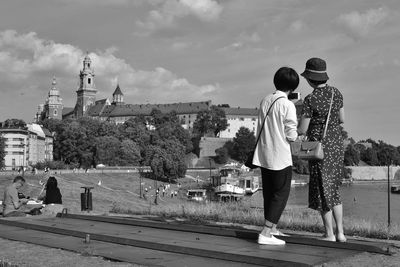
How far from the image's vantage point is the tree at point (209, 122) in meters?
182

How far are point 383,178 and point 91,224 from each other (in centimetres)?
18878

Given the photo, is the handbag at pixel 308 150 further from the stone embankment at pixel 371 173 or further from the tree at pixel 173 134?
the stone embankment at pixel 371 173

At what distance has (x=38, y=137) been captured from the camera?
152750mm

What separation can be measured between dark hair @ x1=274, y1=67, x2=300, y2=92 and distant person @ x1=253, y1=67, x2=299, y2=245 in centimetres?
13

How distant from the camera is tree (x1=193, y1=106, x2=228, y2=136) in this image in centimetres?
18175

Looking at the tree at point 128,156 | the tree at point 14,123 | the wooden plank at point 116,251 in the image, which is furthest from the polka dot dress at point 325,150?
the tree at point 14,123

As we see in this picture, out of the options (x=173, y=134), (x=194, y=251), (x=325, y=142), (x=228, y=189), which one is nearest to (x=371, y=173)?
(x=173, y=134)

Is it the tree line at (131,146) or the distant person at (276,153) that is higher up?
the tree line at (131,146)

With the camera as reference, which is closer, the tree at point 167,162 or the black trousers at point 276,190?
the black trousers at point 276,190

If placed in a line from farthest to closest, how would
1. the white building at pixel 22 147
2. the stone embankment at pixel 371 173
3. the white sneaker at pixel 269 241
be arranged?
the stone embankment at pixel 371 173, the white building at pixel 22 147, the white sneaker at pixel 269 241

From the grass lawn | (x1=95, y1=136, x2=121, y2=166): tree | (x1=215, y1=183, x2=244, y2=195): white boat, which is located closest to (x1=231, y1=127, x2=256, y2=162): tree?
the grass lawn

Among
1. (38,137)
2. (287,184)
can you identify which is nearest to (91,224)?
(287,184)

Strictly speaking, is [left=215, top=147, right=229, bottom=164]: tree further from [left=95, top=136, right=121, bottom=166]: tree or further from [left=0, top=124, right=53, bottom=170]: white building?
[left=0, top=124, right=53, bottom=170]: white building

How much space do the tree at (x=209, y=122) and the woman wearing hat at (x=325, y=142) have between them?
173105mm
